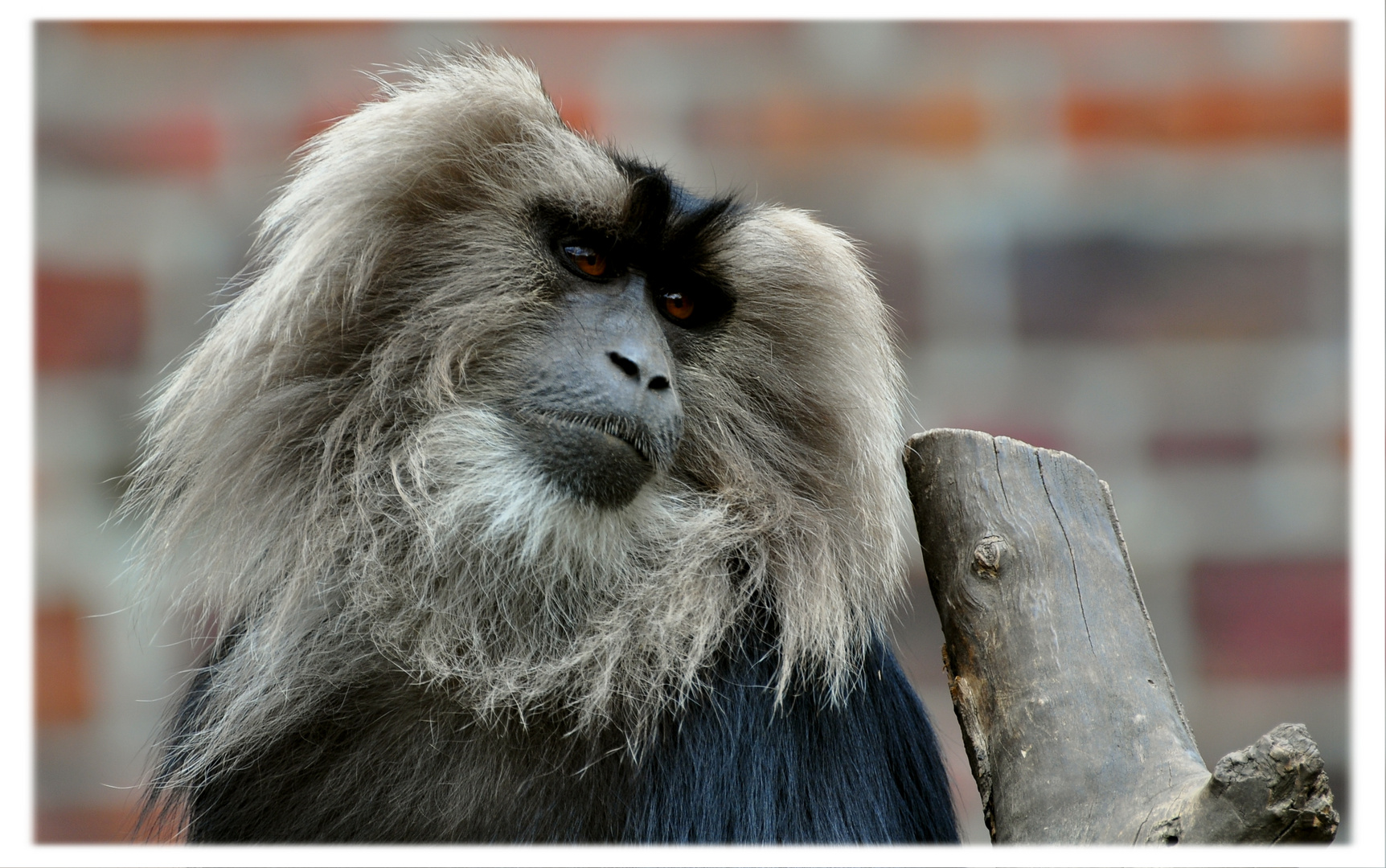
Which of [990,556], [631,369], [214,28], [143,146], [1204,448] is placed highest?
[214,28]

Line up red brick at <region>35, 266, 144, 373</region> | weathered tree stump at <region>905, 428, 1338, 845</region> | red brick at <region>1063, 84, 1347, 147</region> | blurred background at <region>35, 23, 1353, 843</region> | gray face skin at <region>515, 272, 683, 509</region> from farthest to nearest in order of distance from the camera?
red brick at <region>1063, 84, 1347, 147</region>, blurred background at <region>35, 23, 1353, 843</region>, red brick at <region>35, 266, 144, 373</region>, gray face skin at <region>515, 272, 683, 509</region>, weathered tree stump at <region>905, 428, 1338, 845</region>

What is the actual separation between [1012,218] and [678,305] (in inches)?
108

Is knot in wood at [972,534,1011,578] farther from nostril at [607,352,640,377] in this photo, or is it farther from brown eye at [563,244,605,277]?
brown eye at [563,244,605,277]

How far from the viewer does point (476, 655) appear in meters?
2.06

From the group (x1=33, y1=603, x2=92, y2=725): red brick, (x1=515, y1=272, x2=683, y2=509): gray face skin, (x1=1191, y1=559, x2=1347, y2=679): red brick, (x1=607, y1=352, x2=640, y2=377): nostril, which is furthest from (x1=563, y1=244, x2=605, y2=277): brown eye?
(x1=1191, y1=559, x2=1347, y2=679): red brick

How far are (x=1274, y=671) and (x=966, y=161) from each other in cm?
204

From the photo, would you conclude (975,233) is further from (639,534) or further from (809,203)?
(639,534)

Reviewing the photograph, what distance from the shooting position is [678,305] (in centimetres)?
240

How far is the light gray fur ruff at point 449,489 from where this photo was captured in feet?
6.79

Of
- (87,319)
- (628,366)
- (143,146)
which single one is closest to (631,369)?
(628,366)

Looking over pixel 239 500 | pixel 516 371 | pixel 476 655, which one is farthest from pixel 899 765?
pixel 239 500

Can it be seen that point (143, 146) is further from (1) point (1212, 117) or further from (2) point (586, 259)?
(1) point (1212, 117)

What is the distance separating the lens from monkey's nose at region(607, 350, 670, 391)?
2082 mm

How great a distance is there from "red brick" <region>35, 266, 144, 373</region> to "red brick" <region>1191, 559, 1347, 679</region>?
3.66 meters
